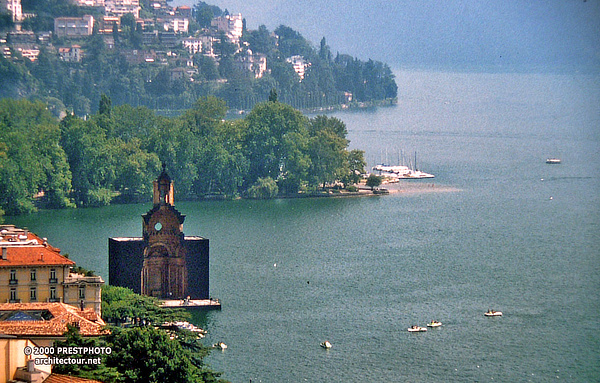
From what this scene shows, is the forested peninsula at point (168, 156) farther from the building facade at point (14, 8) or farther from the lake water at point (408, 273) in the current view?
the building facade at point (14, 8)

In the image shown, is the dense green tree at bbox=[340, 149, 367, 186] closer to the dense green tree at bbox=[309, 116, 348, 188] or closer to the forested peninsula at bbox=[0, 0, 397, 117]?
the dense green tree at bbox=[309, 116, 348, 188]

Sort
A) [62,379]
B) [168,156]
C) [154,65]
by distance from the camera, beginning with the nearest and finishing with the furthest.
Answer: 1. [62,379]
2. [168,156]
3. [154,65]

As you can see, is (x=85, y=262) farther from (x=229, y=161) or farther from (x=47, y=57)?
(x=47, y=57)

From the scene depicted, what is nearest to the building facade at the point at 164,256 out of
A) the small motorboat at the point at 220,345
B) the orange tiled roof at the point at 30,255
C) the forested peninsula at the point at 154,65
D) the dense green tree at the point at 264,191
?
the orange tiled roof at the point at 30,255

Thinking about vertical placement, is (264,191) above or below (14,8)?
below

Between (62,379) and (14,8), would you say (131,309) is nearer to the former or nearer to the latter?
(62,379)

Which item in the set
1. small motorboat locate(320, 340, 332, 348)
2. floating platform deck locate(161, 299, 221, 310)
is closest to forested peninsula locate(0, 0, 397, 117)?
floating platform deck locate(161, 299, 221, 310)

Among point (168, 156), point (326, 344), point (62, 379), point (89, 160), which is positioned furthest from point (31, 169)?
point (62, 379)
